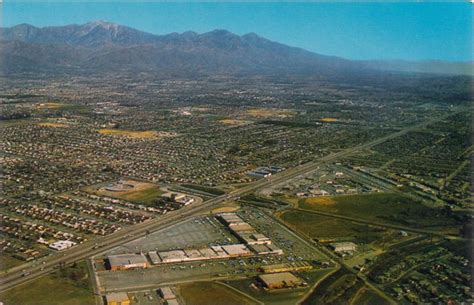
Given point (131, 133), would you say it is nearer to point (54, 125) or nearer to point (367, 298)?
point (54, 125)

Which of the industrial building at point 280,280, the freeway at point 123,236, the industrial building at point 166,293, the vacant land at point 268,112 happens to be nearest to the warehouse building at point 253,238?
the industrial building at point 280,280

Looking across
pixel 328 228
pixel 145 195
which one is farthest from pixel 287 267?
pixel 145 195

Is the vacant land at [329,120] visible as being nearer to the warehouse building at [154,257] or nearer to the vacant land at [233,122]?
the vacant land at [233,122]

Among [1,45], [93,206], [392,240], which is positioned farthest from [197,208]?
[1,45]

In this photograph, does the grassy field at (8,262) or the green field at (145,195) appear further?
the green field at (145,195)

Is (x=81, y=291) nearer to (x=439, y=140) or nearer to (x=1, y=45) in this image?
(x=439, y=140)

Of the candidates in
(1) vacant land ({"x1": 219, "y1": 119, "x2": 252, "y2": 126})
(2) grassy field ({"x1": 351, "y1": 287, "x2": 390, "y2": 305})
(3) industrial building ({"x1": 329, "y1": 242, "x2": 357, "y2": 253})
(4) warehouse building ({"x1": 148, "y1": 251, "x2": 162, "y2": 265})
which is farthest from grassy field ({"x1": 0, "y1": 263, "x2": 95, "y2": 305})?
(1) vacant land ({"x1": 219, "y1": 119, "x2": 252, "y2": 126})

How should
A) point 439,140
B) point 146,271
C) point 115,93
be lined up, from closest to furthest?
point 146,271
point 439,140
point 115,93

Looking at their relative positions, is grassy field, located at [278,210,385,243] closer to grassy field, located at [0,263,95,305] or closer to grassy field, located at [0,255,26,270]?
grassy field, located at [0,263,95,305]
